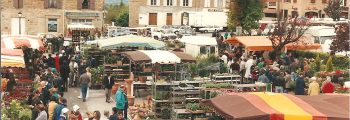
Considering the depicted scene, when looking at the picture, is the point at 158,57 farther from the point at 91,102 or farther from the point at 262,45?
the point at 262,45

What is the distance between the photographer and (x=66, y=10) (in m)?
49.3

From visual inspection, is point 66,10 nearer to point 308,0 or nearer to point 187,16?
point 187,16

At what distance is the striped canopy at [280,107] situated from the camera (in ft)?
34.3

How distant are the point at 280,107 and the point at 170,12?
5147 centimetres

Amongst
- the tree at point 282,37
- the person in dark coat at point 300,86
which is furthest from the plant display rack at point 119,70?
the tree at point 282,37

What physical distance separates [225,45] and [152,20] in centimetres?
2728

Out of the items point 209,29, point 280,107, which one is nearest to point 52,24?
point 209,29

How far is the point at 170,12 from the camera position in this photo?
203 ft

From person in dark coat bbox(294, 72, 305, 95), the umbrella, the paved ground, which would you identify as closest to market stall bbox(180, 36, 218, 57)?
the umbrella

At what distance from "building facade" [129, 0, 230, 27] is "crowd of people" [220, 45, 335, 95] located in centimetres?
2789

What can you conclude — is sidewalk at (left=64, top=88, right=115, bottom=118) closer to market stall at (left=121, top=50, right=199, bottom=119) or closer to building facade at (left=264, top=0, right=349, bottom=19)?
market stall at (left=121, top=50, right=199, bottom=119)

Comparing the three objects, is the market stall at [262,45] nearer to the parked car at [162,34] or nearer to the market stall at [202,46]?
the market stall at [202,46]

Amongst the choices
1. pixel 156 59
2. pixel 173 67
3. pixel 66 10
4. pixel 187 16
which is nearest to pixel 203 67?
Result: pixel 173 67

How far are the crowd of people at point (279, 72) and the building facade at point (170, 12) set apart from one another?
27890 millimetres
